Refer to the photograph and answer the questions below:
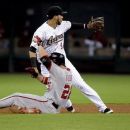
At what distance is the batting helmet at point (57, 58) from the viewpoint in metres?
10.1

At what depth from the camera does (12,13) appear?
22.9 meters

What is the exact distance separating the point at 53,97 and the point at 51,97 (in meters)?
0.03

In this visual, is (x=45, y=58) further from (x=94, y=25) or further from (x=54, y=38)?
(x=94, y=25)

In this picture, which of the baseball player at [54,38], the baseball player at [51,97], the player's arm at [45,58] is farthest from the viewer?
the baseball player at [54,38]

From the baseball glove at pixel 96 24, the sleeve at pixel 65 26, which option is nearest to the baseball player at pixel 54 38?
the sleeve at pixel 65 26

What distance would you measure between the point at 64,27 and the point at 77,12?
12754 millimetres

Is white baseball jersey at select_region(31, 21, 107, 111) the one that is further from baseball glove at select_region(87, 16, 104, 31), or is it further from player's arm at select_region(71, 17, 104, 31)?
baseball glove at select_region(87, 16, 104, 31)

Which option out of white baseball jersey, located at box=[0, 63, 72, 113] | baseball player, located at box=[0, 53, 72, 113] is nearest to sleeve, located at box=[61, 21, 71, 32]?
baseball player, located at box=[0, 53, 72, 113]

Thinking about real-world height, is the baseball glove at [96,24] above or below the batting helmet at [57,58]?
above

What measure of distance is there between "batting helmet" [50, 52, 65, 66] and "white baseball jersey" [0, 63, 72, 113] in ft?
1.09

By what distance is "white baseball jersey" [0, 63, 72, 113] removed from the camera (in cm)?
970

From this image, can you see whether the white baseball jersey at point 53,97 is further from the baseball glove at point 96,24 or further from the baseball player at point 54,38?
the baseball glove at point 96,24
